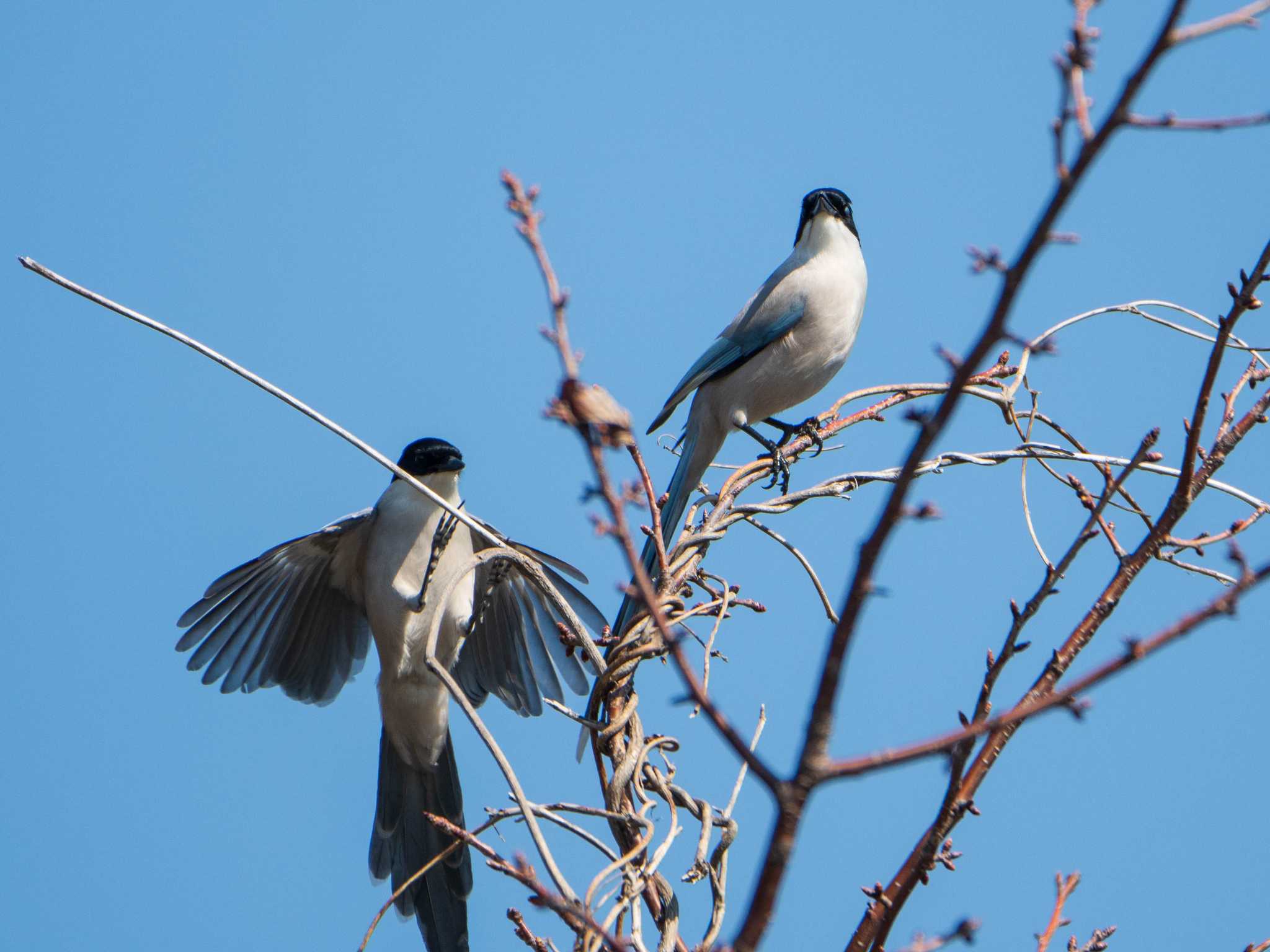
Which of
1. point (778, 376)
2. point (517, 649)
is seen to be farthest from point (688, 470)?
point (517, 649)

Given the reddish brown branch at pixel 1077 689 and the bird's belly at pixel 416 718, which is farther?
the bird's belly at pixel 416 718

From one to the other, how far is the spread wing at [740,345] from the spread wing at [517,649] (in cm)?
92

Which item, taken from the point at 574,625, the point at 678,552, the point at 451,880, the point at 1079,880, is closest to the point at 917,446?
the point at 1079,880

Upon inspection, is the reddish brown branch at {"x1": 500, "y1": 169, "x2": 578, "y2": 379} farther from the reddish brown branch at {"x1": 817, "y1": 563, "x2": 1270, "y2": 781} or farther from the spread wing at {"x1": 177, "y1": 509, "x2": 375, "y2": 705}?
the spread wing at {"x1": 177, "y1": 509, "x2": 375, "y2": 705}

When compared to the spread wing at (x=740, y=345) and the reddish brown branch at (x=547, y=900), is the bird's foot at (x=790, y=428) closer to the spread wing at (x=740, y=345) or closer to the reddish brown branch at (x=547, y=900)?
the spread wing at (x=740, y=345)

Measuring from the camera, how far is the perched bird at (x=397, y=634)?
486 centimetres

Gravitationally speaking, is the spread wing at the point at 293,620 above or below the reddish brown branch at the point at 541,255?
above

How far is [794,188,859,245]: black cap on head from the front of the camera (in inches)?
232

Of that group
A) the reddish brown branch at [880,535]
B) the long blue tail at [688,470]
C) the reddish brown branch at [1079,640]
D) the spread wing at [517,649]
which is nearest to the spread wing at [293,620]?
the spread wing at [517,649]

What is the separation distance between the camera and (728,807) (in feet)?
7.98

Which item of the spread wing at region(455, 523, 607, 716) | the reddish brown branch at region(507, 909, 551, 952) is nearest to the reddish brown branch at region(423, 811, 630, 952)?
the reddish brown branch at region(507, 909, 551, 952)

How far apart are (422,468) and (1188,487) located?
153 inches

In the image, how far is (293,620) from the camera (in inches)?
207

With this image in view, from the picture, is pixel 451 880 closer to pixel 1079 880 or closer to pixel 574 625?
pixel 574 625
